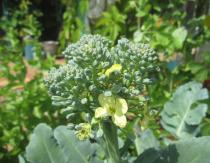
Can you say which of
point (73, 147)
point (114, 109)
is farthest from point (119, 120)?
point (73, 147)

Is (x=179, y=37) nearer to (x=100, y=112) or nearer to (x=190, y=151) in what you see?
(x=190, y=151)

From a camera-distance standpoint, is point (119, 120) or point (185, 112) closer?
point (119, 120)

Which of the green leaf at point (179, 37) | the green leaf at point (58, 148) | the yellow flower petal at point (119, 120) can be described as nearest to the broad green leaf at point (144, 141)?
the green leaf at point (58, 148)

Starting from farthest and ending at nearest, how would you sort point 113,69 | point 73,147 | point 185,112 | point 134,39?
point 134,39
point 185,112
point 73,147
point 113,69

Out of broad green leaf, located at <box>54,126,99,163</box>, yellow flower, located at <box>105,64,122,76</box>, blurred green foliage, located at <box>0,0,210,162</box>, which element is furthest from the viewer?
blurred green foliage, located at <box>0,0,210,162</box>

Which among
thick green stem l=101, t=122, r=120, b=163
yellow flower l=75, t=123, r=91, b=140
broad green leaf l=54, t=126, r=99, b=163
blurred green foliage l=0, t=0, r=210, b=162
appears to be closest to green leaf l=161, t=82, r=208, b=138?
blurred green foliage l=0, t=0, r=210, b=162

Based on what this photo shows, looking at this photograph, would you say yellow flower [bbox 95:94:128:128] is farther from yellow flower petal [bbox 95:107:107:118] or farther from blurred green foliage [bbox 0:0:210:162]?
blurred green foliage [bbox 0:0:210:162]

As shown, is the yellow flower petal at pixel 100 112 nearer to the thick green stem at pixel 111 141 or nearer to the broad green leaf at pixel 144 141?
the thick green stem at pixel 111 141
